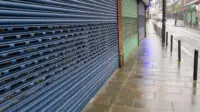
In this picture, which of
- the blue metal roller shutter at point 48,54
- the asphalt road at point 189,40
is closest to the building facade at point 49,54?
the blue metal roller shutter at point 48,54

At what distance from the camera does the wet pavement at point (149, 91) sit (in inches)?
168

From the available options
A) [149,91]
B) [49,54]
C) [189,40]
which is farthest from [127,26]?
[189,40]

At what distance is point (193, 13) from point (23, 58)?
3909 cm

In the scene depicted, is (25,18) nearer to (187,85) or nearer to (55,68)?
(55,68)

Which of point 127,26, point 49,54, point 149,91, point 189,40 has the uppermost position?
point 127,26

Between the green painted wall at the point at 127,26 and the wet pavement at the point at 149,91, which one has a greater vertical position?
the green painted wall at the point at 127,26

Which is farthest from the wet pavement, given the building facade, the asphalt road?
the asphalt road

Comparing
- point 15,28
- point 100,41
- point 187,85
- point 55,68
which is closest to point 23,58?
point 15,28

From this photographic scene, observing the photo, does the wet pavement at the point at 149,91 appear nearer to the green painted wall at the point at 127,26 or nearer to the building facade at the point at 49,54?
the building facade at the point at 49,54

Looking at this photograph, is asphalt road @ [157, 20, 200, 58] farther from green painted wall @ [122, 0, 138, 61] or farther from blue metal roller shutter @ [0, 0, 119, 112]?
blue metal roller shutter @ [0, 0, 119, 112]

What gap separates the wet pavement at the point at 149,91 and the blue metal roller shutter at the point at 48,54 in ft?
1.42

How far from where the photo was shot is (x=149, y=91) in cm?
517

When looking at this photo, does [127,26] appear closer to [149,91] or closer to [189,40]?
[149,91]

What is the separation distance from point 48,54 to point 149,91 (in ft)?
10.4
